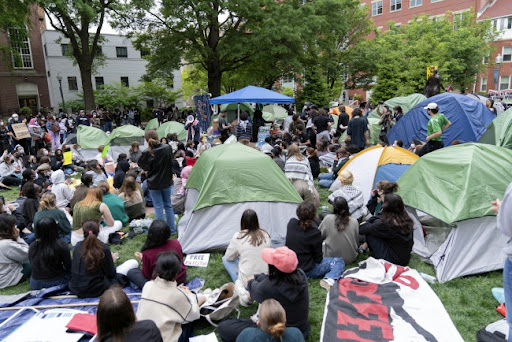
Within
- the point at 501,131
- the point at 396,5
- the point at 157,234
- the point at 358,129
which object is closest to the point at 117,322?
the point at 157,234

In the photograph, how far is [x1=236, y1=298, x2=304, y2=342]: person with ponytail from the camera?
2676 mm

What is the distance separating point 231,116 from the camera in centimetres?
1716

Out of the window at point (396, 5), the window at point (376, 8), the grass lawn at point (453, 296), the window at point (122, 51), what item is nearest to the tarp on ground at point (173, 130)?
the grass lawn at point (453, 296)

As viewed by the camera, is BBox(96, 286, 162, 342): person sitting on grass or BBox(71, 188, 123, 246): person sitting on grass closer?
BBox(96, 286, 162, 342): person sitting on grass

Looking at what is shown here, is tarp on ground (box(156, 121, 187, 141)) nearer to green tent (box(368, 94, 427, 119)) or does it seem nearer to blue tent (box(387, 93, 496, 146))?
green tent (box(368, 94, 427, 119))

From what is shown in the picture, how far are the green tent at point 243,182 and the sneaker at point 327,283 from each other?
5.16 feet

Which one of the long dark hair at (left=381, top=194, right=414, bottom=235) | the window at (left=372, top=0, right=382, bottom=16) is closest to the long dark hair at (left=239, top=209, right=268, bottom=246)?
the long dark hair at (left=381, top=194, right=414, bottom=235)

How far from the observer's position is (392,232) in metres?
4.71

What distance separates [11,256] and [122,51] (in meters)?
35.2

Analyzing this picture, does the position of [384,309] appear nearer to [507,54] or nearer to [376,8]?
[507,54]

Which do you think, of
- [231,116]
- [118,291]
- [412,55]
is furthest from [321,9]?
Result: [118,291]

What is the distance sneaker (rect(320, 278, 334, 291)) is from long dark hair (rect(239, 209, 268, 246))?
0.91 metres

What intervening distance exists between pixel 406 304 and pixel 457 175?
2.10 meters

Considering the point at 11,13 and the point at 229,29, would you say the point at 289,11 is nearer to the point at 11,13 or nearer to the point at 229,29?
the point at 229,29
